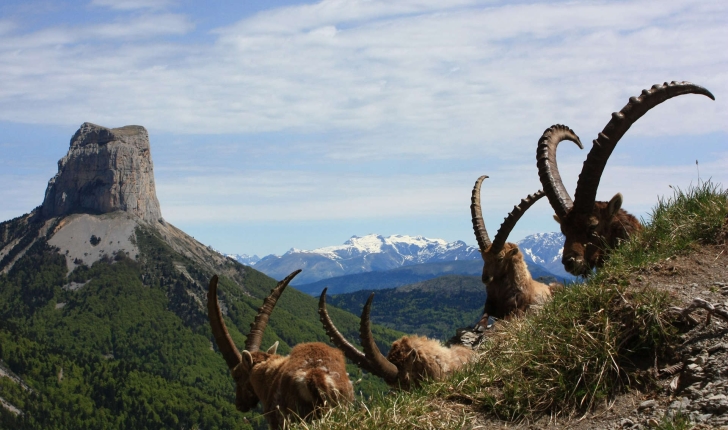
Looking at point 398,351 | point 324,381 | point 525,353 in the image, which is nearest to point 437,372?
point 398,351

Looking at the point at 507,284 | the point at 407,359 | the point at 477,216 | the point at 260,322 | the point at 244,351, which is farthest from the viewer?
the point at 477,216

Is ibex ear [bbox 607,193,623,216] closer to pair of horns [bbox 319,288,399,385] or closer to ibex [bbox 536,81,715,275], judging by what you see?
ibex [bbox 536,81,715,275]

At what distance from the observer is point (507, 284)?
43.3 feet

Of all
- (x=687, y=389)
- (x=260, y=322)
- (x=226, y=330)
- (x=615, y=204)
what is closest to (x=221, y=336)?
(x=226, y=330)

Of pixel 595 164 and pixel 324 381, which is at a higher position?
pixel 595 164

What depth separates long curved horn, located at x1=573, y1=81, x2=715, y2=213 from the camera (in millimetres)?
10805

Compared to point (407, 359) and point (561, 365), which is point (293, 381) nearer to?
point (407, 359)

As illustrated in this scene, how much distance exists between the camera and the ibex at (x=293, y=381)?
9.86 metres

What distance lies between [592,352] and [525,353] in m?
0.75

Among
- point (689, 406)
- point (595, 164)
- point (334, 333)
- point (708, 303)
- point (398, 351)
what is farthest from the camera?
point (334, 333)

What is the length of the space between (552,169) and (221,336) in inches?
292

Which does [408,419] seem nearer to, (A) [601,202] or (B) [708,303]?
(B) [708,303]

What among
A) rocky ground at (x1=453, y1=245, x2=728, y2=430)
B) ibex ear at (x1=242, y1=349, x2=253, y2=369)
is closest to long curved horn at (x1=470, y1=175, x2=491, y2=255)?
ibex ear at (x1=242, y1=349, x2=253, y2=369)

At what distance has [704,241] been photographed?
8.45 m
